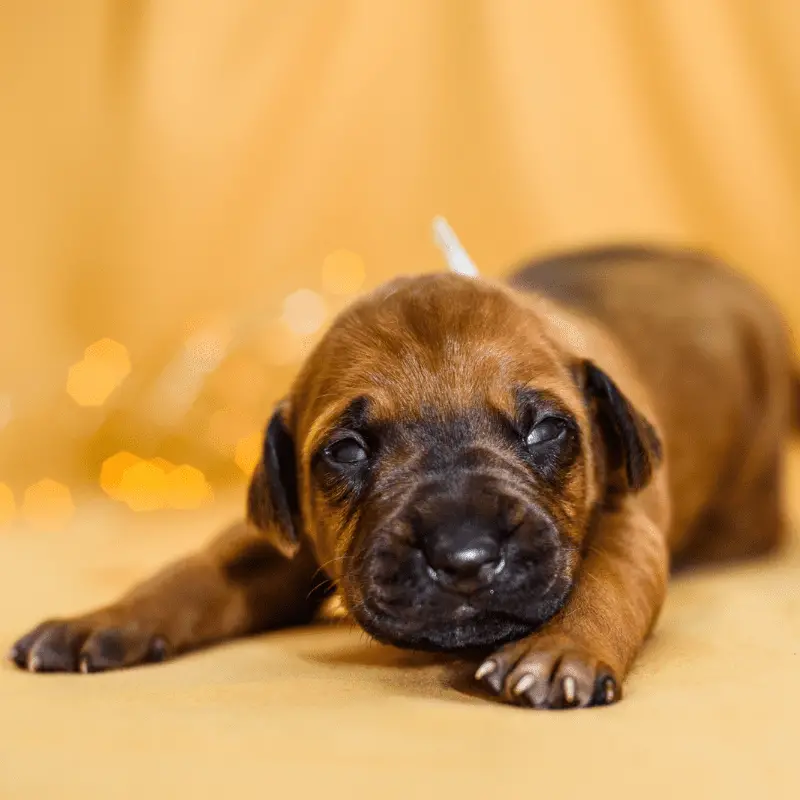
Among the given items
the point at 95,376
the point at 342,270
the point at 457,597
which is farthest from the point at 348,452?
the point at 342,270

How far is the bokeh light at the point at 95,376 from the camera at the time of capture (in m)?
6.78

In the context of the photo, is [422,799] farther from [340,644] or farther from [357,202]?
[357,202]

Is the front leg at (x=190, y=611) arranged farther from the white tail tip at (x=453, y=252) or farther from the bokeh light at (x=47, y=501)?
the bokeh light at (x=47, y=501)

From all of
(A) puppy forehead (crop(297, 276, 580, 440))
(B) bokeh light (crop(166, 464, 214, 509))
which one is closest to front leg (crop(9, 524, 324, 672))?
(A) puppy forehead (crop(297, 276, 580, 440))

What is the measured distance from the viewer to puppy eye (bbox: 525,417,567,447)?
10.7 feet

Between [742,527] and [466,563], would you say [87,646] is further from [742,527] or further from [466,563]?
[742,527]

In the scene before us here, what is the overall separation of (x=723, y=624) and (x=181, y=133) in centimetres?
439

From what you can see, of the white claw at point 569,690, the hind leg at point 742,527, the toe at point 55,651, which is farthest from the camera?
the hind leg at point 742,527

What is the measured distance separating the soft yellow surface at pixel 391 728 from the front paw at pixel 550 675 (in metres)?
0.06

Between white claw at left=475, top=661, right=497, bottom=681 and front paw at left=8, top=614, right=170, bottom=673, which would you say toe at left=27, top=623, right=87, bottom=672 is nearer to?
front paw at left=8, top=614, right=170, bottom=673

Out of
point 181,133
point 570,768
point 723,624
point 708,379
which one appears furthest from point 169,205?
point 570,768

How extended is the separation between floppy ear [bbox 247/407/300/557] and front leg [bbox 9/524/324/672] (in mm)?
278

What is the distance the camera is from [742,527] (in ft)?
16.8

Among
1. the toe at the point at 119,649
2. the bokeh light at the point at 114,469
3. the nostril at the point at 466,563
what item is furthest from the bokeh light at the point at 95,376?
the nostril at the point at 466,563
